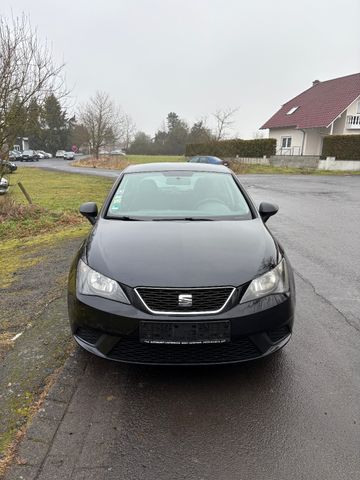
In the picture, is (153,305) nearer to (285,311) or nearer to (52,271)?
(285,311)

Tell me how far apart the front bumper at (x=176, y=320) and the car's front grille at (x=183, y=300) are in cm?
5

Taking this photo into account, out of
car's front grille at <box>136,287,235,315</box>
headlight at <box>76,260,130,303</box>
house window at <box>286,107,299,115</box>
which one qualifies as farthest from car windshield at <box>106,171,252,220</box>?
house window at <box>286,107,299,115</box>

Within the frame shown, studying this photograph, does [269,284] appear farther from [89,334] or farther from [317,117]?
[317,117]

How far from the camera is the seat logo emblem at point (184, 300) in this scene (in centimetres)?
257

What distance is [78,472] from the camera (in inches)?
81.6

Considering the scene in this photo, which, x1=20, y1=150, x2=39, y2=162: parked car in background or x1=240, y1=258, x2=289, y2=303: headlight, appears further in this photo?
x1=20, y1=150, x2=39, y2=162: parked car in background

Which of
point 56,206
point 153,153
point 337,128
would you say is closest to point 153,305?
point 56,206

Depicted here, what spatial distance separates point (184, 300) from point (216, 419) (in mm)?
787

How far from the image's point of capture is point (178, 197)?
4.24 metres

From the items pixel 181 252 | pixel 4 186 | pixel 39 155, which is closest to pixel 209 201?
pixel 181 252

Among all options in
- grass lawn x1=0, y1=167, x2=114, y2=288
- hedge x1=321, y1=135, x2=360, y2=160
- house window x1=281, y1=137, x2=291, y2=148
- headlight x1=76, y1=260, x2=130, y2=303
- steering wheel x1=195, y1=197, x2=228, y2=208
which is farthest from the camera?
house window x1=281, y1=137, x2=291, y2=148

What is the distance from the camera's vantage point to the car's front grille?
2574 mm

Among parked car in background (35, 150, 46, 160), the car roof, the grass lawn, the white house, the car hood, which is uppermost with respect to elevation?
the white house

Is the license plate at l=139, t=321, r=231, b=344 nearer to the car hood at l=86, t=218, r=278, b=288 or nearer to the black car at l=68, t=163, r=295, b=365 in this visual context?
the black car at l=68, t=163, r=295, b=365
